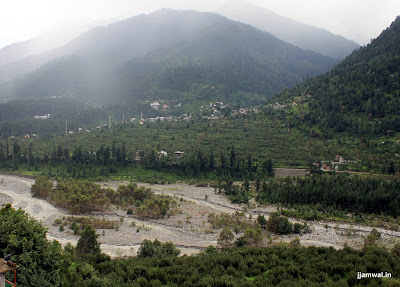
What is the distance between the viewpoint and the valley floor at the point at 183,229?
3111cm

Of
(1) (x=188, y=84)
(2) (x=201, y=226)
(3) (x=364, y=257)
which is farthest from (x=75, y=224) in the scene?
(1) (x=188, y=84)

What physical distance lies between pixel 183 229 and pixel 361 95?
71.3 meters

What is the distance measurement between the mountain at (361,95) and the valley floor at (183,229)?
45.4 meters

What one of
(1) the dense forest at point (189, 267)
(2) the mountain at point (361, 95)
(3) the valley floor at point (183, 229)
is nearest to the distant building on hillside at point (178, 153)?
(3) the valley floor at point (183, 229)

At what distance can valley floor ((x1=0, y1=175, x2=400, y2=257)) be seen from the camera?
31109 millimetres

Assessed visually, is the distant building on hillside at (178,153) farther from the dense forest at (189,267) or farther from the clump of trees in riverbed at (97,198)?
the dense forest at (189,267)

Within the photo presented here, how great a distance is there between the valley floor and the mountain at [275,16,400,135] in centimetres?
Answer: 4542

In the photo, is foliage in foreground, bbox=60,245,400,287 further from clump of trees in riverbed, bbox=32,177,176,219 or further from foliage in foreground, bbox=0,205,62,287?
clump of trees in riverbed, bbox=32,177,176,219

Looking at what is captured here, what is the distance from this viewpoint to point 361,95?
278 feet

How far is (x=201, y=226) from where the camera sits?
122ft

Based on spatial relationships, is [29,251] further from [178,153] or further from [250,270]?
[178,153]

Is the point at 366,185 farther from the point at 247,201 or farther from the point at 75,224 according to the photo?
the point at 75,224

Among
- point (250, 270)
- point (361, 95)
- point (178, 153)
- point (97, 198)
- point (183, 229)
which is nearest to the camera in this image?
point (250, 270)

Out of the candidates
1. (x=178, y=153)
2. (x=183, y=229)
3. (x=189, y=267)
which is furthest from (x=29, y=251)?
(x=178, y=153)
